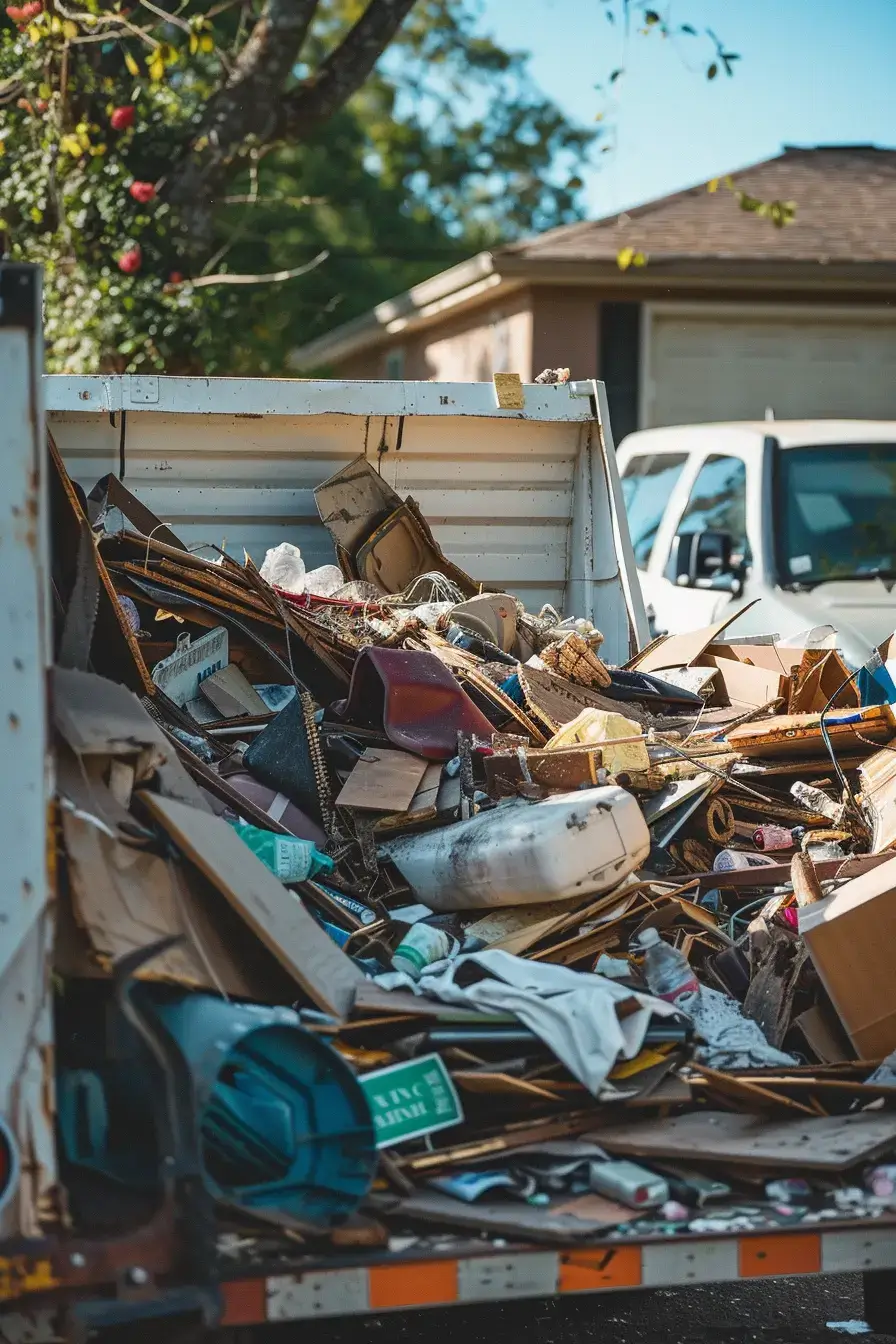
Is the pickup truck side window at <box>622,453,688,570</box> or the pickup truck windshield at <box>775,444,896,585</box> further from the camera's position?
the pickup truck side window at <box>622,453,688,570</box>

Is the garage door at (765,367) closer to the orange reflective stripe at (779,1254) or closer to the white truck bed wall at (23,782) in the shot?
the orange reflective stripe at (779,1254)

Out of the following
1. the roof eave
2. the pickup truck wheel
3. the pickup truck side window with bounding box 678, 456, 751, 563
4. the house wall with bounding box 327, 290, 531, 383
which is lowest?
the pickup truck wheel

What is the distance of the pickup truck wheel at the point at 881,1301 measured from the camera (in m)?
2.91

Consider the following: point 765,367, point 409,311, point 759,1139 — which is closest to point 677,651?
point 759,1139

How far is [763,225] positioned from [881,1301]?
1297 centimetres

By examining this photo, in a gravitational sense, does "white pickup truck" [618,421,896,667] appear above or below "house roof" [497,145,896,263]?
below

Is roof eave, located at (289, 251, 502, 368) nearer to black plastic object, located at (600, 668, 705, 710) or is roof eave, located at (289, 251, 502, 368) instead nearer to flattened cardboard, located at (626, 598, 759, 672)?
flattened cardboard, located at (626, 598, 759, 672)

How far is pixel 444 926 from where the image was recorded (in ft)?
10.8

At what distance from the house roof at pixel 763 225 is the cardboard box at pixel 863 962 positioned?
427 inches

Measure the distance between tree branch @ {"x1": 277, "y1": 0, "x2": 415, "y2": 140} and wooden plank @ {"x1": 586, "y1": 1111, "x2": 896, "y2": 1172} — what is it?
1038 cm

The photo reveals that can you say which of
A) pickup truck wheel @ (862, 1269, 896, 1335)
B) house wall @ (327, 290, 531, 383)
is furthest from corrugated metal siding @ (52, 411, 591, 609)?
house wall @ (327, 290, 531, 383)

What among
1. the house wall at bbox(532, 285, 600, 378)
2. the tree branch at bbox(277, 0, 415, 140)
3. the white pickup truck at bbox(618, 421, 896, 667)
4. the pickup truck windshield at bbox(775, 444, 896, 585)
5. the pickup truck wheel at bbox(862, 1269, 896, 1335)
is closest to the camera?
the pickup truck wheel at bbox(862, 1269, 896, 1335)

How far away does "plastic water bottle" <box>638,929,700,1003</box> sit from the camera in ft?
10.0

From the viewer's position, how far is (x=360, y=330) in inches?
762
